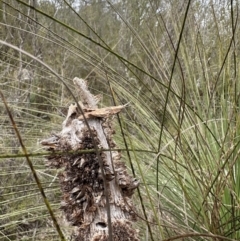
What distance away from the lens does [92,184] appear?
21.3 inches

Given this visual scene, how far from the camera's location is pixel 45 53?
2486mm

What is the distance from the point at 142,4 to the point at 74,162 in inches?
81.3

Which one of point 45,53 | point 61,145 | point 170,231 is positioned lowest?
point 170,231

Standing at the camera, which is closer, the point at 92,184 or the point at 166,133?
the point at 92,184

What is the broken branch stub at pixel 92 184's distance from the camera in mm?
535

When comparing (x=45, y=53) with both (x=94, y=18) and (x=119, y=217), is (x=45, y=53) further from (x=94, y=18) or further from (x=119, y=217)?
(x=119, y=217)

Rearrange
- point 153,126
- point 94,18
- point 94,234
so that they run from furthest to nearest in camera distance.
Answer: point 94,18, point 153,126, point 94,234

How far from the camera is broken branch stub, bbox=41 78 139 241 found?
535 mm


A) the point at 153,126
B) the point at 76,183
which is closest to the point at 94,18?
the point at 153,126

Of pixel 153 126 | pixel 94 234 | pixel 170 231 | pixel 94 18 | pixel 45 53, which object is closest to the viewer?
pixel 94 234

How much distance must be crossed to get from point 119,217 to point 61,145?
4.5 inches

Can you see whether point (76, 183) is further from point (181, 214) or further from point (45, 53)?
point (45, 53)

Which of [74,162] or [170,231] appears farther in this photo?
[170,231]

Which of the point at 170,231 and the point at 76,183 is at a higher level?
the point at 76,183
